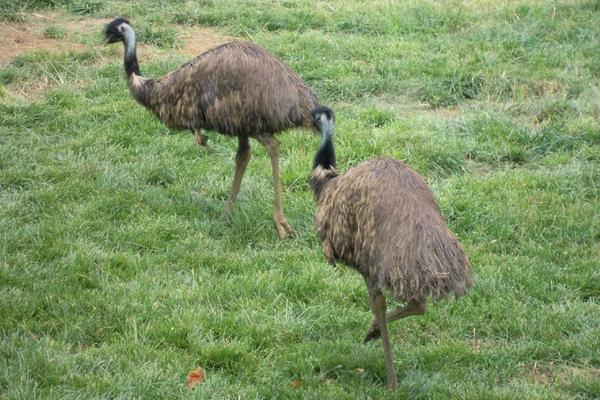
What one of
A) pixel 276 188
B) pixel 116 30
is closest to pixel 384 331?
pixel 276 188

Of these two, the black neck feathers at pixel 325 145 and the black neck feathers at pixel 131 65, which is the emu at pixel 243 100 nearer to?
the black neck feathers at pixel 131 65

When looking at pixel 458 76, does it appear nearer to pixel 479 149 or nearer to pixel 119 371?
pixel 479 149

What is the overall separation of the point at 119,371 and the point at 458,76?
6.43 metres

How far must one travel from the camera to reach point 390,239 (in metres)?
6.16

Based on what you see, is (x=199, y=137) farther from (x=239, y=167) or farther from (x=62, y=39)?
(x=62, y=39)

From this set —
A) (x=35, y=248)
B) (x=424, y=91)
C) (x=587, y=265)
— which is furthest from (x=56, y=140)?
(x=587, y=265)

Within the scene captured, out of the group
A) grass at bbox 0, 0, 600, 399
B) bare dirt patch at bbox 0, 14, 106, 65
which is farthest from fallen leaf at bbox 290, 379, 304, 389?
bare dirt patch at bbox 0, 14, 106, 65

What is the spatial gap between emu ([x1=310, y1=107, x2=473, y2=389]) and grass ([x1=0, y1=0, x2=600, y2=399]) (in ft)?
2.18

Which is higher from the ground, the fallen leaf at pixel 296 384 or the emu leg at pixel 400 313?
the emu leg at pixel 400 313

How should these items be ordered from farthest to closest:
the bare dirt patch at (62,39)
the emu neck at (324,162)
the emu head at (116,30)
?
1. the bare dirt patch at (62,39)
2. the emu head at (116,30)
3. the emu neck at (324,162)

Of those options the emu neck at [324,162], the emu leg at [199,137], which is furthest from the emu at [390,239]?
the emu leg at [199,137]

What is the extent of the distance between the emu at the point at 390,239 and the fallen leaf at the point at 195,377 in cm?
107

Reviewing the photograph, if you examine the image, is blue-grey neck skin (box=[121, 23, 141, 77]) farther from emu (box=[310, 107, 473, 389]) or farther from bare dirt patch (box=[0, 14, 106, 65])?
emu (box=[310, 107, 473, 389])

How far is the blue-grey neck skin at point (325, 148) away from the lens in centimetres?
733
